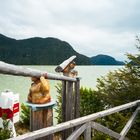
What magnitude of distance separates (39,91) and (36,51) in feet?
488

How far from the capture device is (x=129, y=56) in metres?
8.98

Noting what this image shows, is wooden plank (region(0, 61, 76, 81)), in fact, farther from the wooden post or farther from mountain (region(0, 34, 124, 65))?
mountain (region(0, 34, 124, 65))

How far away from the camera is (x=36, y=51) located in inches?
5910

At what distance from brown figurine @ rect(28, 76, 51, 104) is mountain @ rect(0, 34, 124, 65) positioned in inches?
4957

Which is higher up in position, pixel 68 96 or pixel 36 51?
pixel 36 51

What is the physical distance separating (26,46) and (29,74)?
153552 mm

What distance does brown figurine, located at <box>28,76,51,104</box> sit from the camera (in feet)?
8.23

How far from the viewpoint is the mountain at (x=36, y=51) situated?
136875 millimetres

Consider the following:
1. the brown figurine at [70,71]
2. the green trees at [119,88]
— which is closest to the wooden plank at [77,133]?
the brown figurine at [70,71]

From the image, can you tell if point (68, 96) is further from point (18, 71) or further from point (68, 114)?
point (18, 71)

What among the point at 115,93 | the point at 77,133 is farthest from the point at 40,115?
the point at 115,93

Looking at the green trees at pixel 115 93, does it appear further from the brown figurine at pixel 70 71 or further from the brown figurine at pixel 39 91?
the brown figurine at pixel 39 91

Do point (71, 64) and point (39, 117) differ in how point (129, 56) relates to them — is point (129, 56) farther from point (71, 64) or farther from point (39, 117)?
point (39, 117)

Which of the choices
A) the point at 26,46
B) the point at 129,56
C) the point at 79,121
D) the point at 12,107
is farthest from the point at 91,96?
the point at 26,46
